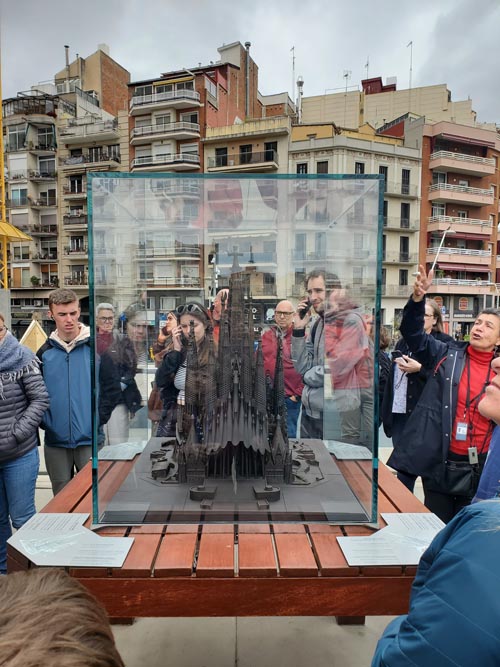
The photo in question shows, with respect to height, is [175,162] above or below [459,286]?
above

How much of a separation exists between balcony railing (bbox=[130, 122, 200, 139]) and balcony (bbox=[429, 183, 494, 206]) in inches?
670

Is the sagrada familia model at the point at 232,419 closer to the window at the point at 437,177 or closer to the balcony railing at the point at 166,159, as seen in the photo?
the balcony railing at the point at 166,159

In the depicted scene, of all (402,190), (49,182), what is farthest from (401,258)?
(49,182)

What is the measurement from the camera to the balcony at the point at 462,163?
31.2 meters

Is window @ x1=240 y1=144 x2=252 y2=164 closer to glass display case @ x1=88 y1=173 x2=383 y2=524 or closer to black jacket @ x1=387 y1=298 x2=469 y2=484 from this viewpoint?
glass display case @ x1=88 y1=173 x2=383 y2=524

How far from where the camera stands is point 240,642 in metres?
A: 2.58

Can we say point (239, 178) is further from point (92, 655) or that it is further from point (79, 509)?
point (92, 655)

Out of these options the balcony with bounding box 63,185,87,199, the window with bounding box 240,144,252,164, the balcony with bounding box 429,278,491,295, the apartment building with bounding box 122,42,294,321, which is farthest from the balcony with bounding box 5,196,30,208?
the balcony with bounding box 429,278,491,295

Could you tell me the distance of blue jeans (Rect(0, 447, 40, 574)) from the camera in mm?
2762

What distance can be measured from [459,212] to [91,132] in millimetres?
27316

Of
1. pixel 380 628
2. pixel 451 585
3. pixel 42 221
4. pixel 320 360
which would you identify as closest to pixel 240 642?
pixel 380 628

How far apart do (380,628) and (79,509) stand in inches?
76.9

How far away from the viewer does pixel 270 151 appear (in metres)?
29.1

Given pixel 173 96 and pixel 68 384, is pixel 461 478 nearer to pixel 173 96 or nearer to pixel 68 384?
pixel 68 384
